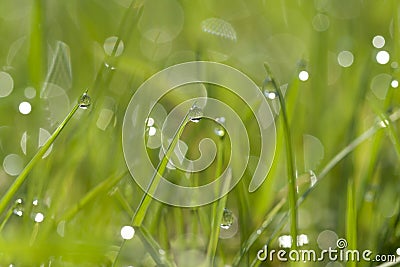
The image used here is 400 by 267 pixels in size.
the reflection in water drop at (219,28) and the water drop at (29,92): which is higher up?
the reflection in water drop at (219,28)

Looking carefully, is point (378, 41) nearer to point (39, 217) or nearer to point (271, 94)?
point (271, 94)

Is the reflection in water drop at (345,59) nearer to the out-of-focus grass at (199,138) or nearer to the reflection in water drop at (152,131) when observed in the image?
the out-of-focus grass at (199,138)

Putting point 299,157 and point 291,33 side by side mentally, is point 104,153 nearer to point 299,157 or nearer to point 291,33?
point 299,157

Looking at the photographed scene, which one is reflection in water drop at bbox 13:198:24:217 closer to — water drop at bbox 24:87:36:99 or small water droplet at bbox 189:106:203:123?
small water droplet at bbox 189:106:203:123

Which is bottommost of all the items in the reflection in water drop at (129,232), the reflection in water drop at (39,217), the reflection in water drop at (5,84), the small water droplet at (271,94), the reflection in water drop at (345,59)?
the reflection in water drop at (129,232)

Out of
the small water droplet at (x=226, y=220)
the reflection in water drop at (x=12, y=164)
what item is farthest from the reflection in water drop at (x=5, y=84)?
the small water droplet at (x=226, y=220)

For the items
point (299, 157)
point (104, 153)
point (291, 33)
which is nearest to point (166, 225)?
point (104, 153)

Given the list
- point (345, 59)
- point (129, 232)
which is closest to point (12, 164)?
point (129, 232)
